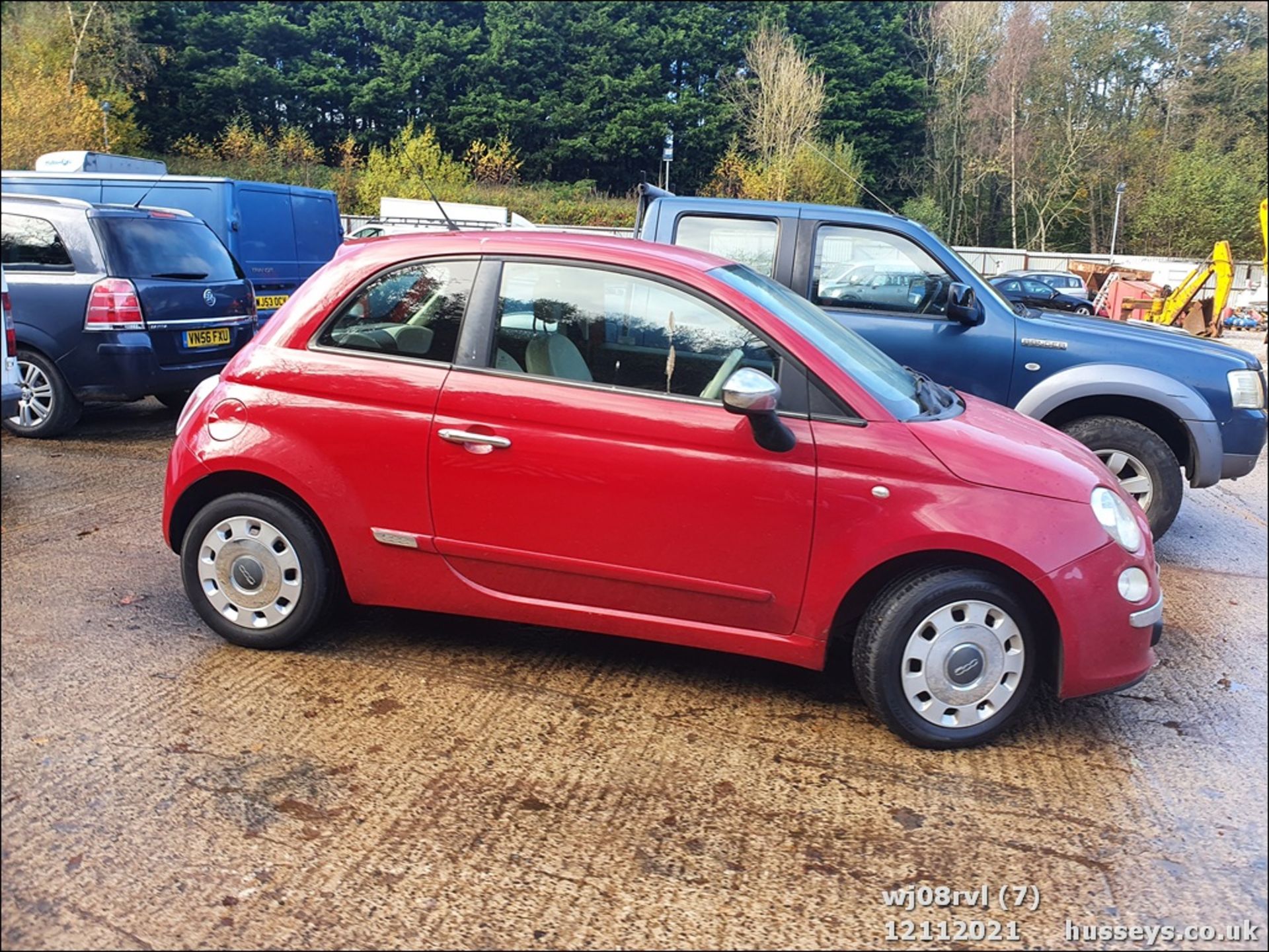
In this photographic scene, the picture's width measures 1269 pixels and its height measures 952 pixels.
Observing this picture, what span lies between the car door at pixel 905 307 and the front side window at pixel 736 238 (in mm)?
195

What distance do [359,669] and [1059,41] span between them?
1851 cm

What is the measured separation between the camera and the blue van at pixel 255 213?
1173 cm

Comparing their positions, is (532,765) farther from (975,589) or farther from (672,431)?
(975,589)

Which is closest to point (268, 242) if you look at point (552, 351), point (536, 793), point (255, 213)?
point (255, 213)

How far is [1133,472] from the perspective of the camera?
19.6 feet

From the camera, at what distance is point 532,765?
3.19 m

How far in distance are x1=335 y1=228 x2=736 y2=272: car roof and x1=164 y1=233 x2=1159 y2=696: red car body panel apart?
12 millimetres

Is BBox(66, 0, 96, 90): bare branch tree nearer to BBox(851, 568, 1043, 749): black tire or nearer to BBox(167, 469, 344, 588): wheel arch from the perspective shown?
BBox(167, 469, 344, 588): wheel arch

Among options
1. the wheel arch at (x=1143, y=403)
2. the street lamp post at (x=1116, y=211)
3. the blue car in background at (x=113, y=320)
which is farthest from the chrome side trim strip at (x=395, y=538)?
the street lamp post at (x=1116, y=211)

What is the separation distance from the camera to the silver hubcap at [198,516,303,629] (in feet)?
12.6

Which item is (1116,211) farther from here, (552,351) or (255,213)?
(552,351)

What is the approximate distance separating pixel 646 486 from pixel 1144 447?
3.98m

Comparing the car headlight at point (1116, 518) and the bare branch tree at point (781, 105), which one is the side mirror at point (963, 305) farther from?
the bare branch tree at point (781, 105)

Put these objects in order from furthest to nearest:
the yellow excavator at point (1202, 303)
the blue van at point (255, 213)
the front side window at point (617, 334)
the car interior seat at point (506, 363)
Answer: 1. the yellow excavator at point (1202, 303)
2. the blue van at point (255, 213)
3. the car interior seat at point (506, 363)
4. the front side window at point (617, 334)
